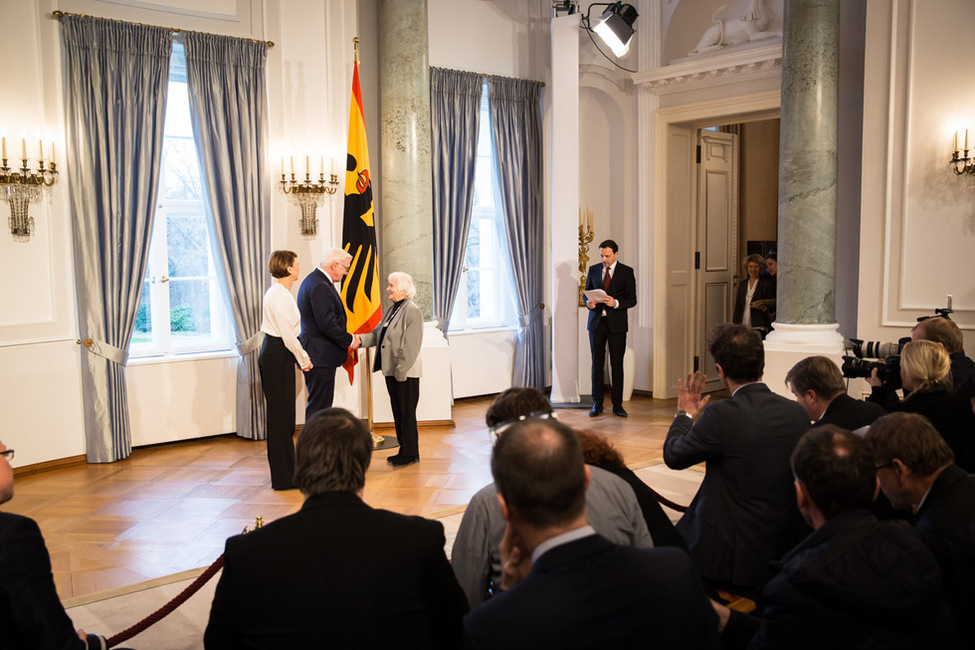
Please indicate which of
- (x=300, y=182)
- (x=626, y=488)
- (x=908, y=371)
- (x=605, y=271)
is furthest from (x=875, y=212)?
(x=626, y=488)

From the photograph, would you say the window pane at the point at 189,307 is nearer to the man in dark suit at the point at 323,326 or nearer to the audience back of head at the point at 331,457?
the man in dark suit at the point at 323,326

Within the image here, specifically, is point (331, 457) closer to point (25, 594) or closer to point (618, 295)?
point (25, 594)

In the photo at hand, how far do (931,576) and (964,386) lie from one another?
172 cm

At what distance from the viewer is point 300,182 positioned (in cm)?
696

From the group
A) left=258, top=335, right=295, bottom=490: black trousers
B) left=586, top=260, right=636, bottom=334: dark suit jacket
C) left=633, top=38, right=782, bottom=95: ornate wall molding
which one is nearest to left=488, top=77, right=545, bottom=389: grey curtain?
left=586, top=260, right=636, bottom=334: dark suit jacket

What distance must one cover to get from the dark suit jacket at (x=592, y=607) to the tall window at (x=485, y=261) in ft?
23.0

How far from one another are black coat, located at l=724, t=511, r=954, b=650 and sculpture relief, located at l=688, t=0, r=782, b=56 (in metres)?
6.79

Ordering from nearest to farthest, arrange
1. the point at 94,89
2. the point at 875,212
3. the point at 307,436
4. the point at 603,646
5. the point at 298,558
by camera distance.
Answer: the point at 603,646 → the point at 298,558 → the point at 307,436 → the point at 94,89 → the point at 875,212

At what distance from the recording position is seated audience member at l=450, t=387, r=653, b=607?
223cm

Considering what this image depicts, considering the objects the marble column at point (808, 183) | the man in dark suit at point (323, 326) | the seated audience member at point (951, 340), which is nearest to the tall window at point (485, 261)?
the man in dark suit at point (323, 326)

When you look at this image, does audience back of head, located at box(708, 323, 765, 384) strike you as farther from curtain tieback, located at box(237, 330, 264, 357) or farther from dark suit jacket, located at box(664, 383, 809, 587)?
curtain tieback, located at box(237, 330, 264, 357)

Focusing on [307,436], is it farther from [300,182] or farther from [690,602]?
[300,182]

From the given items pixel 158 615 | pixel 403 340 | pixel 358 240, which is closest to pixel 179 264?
pixel 358 240

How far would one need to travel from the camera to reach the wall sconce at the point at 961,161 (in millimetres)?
6008
